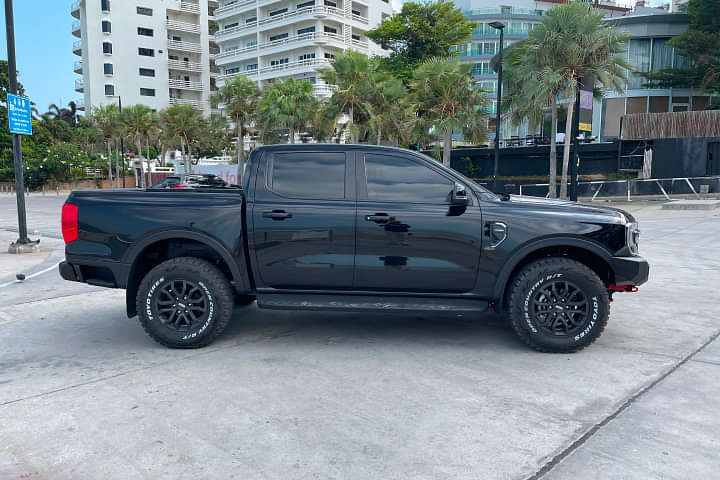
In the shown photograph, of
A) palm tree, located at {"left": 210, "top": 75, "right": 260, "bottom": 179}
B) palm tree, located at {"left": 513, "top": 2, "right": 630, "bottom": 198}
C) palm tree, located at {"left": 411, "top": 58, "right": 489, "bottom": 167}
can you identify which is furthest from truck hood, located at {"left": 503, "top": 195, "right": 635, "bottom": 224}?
palm tree, located at {"left": 210, "top": 75, "right": 260, "bottom": 179}

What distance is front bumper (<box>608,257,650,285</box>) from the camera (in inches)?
188

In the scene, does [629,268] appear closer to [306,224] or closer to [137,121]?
[306,224]

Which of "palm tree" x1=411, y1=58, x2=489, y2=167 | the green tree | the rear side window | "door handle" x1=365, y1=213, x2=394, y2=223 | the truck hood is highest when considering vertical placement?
the green tree

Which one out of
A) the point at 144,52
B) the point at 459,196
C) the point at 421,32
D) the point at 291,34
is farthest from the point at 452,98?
the point at 144,52

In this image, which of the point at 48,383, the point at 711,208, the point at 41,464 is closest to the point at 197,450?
the point at 41,464

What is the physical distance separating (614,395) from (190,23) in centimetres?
8953

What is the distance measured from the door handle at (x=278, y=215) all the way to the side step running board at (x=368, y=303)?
2.41 feet

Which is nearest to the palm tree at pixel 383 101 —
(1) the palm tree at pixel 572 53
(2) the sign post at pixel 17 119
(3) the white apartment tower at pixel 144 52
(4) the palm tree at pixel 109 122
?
(1) the palm tree at pixel 572 53

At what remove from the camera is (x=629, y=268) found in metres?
4.77

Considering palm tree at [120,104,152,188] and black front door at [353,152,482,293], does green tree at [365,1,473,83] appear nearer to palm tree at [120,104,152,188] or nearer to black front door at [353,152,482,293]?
palm tree at [120,104,152,188]

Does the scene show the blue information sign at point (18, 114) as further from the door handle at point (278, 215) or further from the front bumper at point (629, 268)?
the front bumper at point (629, 268)

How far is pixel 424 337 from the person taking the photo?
5.45 metres

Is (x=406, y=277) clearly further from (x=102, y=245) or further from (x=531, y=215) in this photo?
(x=102, y=245)

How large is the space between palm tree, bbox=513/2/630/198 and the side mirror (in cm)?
2185
